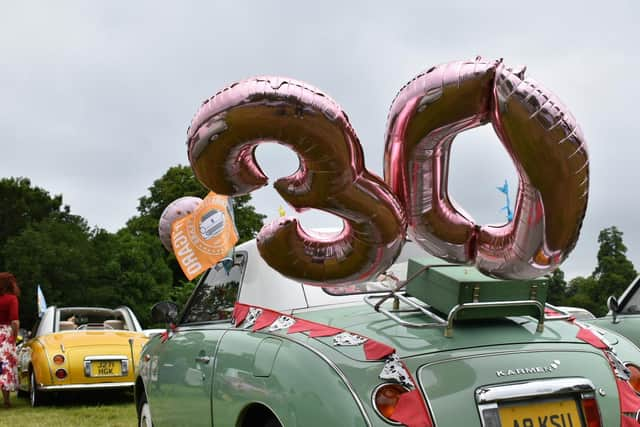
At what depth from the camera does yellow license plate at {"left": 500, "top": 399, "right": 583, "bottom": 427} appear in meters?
3.22

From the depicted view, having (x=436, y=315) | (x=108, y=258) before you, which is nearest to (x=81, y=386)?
(x=436, y=315)

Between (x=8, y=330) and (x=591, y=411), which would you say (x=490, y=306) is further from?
(x=8, y=330)

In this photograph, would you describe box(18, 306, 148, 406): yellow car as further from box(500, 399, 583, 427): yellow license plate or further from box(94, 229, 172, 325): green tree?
box(94, 229, 172, 325): green tree

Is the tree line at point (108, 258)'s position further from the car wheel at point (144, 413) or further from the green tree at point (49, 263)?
the car wheel at point (144, 413)

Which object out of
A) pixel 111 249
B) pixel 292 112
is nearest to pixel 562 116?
pixel 292 112

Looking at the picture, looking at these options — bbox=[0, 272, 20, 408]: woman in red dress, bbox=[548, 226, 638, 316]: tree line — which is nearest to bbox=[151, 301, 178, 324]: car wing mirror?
bbox=[0, 272, 20, 408]: woman in red dress

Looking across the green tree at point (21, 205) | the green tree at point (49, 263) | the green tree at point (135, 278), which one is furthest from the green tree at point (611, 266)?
the green tree at point (21, 205)

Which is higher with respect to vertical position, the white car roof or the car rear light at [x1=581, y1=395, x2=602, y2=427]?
the white car roof

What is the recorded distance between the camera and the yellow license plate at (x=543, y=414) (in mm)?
3225

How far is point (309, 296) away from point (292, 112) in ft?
4.41

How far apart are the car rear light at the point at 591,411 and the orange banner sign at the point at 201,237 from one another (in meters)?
3.86

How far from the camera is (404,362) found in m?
3.24

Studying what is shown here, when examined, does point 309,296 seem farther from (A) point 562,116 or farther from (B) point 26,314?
(B) point 26,314

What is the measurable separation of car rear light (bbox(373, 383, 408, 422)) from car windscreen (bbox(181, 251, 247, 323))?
161cm
